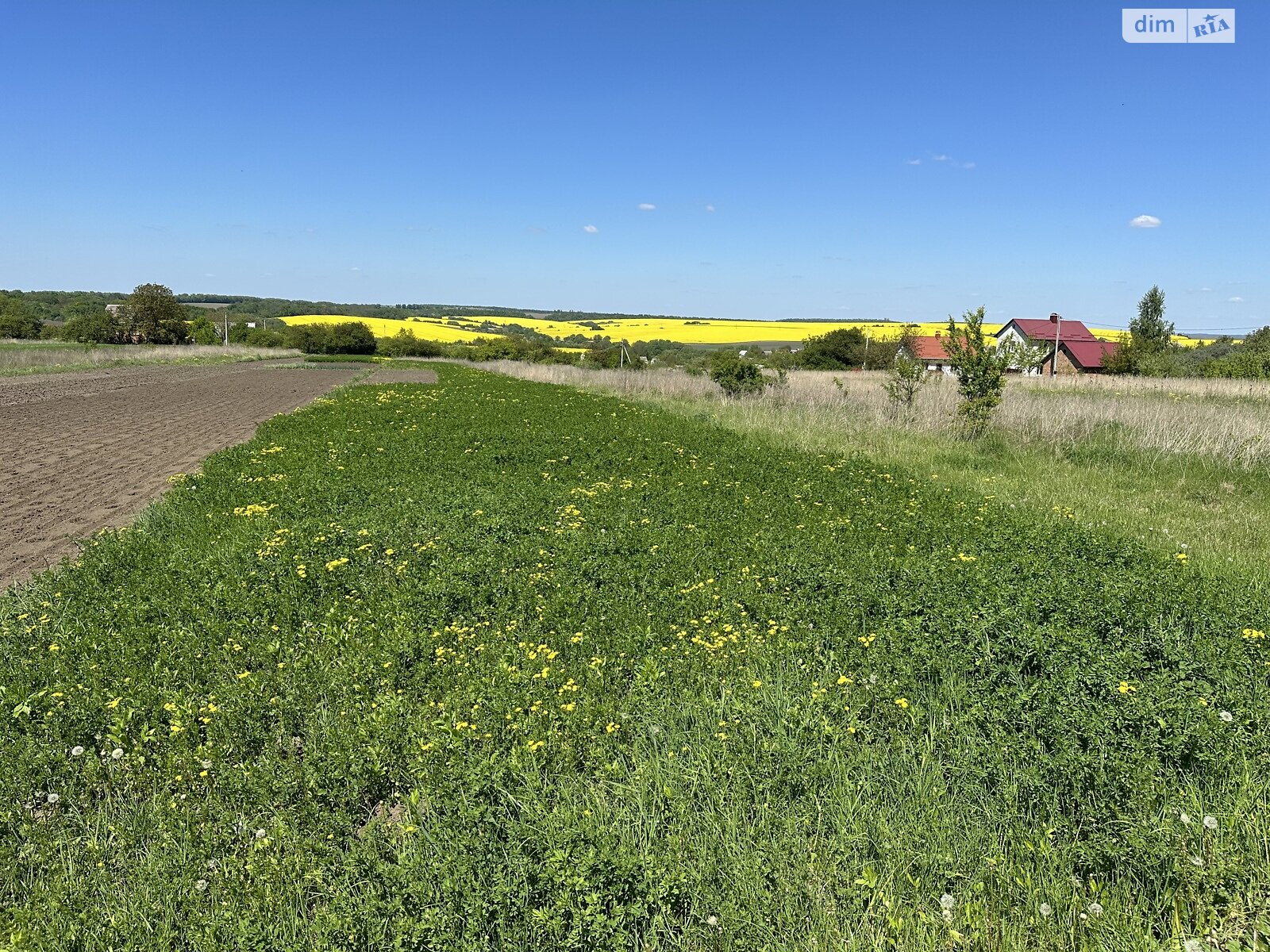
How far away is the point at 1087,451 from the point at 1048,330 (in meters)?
46.8

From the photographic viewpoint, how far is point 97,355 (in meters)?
45.5

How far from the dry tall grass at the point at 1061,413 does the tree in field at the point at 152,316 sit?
68.0 meters

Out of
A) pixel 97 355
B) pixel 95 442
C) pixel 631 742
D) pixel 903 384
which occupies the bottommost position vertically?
pixel 631 742

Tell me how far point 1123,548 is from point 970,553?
1.65 m

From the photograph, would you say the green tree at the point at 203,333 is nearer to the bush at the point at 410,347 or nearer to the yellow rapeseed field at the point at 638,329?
the yellow rapeseed field at the point at 638,329

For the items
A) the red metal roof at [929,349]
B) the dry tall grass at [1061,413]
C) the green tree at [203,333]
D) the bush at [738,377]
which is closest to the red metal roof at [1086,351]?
the red metal roof at [929,349]

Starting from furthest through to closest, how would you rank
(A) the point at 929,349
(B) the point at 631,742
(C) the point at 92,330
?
(C) the point at 92,330 < (A) the point at 929,349 < (B) the point at 631,742

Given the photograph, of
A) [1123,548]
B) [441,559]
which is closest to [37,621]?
[441,559]

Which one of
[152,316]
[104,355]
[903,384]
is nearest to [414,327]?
[152,316]

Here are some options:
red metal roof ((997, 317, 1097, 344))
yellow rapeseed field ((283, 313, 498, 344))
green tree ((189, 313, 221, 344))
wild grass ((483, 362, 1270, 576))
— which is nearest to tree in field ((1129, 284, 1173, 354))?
red metal roof ((997, 317, 1097, 344))

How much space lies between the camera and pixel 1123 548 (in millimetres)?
7086

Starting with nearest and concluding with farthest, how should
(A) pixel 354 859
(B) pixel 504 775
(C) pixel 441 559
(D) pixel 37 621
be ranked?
(A) pixel 354 859
(B) pixel 504 775
(D) pixel 37 621
(C) pixel 441 559

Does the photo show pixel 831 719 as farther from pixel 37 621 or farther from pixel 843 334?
pixel 843 334

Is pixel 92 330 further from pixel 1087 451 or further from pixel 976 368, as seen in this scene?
pixel 1087 451
